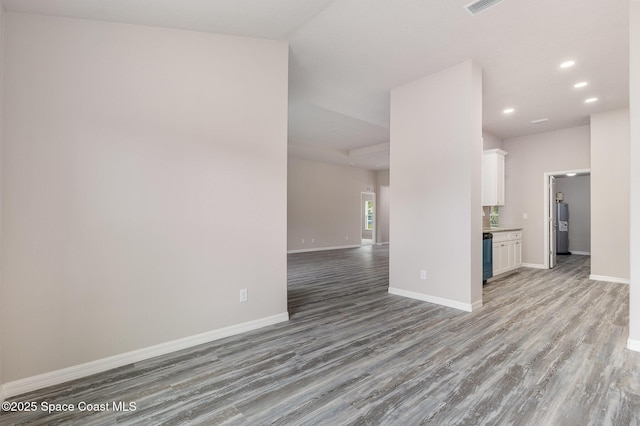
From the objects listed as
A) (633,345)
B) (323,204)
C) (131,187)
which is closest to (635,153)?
(633,345)

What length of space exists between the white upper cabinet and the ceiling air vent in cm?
425

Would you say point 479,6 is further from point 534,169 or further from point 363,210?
point 363,210

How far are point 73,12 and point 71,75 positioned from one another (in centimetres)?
44

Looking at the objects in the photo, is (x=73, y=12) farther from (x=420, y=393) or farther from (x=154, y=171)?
(x=420, y=393)

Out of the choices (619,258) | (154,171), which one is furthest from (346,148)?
(154,171)

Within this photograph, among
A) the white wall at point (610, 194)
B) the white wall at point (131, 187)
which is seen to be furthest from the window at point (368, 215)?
the white wall at point (131, 187)

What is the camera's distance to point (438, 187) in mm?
3910

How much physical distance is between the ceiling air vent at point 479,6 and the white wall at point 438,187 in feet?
3.13

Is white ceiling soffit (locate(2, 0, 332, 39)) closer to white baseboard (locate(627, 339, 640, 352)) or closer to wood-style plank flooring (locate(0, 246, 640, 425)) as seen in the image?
wood-style plank flooring (locate(0, 246, 640, 425))

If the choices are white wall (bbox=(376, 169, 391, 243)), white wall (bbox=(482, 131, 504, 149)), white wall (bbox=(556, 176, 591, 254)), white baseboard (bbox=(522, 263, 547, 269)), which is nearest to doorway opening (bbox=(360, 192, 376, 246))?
white wall (bbox=(376, 169, 391, 243))

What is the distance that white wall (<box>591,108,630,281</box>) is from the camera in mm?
5129

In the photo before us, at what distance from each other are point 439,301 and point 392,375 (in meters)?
1.99

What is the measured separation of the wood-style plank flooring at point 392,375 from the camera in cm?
176

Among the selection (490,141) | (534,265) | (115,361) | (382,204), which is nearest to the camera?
(115,361)
